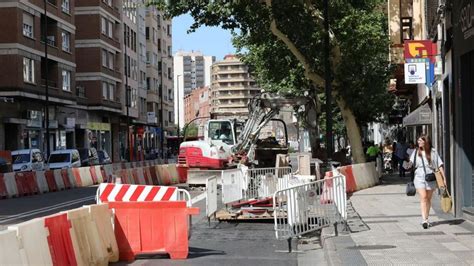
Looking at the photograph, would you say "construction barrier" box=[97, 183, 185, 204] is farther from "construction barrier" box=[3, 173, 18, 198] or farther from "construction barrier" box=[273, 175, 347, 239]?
"construction barrier" box=[3, 173, 18, 198]

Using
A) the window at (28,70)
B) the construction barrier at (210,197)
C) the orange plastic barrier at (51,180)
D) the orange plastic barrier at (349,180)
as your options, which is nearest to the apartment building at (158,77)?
the window at (28,70)

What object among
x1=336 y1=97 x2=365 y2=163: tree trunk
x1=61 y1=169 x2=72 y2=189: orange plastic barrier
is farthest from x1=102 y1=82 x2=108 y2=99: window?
x1=336 y1=97 x2=365 y2=163: tree trunk

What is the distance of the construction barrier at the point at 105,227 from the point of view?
9391 mm

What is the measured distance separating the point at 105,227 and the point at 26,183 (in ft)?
56.3

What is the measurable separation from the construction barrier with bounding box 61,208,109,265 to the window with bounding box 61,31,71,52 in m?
44.1

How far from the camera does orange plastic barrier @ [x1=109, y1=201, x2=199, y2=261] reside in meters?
10.2

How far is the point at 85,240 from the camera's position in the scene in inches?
348

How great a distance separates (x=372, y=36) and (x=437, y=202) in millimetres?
14205

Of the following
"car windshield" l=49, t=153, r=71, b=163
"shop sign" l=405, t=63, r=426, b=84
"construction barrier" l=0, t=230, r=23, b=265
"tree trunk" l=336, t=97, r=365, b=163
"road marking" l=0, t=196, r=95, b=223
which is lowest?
"road marking" l=0, t=196, r=95, b=223

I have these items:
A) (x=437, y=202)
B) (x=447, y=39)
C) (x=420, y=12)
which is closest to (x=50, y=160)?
(x=420, y=12)

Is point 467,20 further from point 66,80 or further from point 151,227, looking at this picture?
point 66,80

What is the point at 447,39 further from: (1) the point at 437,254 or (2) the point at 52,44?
(2) the point at 52,44

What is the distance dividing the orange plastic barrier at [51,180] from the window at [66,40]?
1013 inches

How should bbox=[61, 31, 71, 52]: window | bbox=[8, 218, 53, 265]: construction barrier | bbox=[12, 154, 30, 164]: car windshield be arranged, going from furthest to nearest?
bbox=[61, 31, 71, 52]: window, bbox=[12, 154, 30, 164]: car windshield, bbox=[8, 218, 53, 265]: construction barrier
